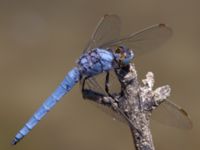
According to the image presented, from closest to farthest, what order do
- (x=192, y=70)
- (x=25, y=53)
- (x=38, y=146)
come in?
(x=38, y=146)
(x=192, y=70)
(x=25, y=53)

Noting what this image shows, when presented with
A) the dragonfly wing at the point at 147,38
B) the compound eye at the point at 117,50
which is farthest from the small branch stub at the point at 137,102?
the dragonfly wing at the point at 147,38

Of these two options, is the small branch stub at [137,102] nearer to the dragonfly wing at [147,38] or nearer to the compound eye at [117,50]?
the compound eye at [117,50]

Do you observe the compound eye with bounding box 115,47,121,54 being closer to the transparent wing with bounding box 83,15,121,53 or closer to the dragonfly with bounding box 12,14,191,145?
the dragonfly with bounding box 12,14,191,145

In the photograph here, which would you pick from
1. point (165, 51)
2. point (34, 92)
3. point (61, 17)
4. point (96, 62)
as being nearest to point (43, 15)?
point (61, 17)

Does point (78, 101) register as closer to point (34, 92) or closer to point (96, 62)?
point (34, 92)

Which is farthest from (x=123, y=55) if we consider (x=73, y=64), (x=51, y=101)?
(x=73, y=64)

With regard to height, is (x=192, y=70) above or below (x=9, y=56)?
below
